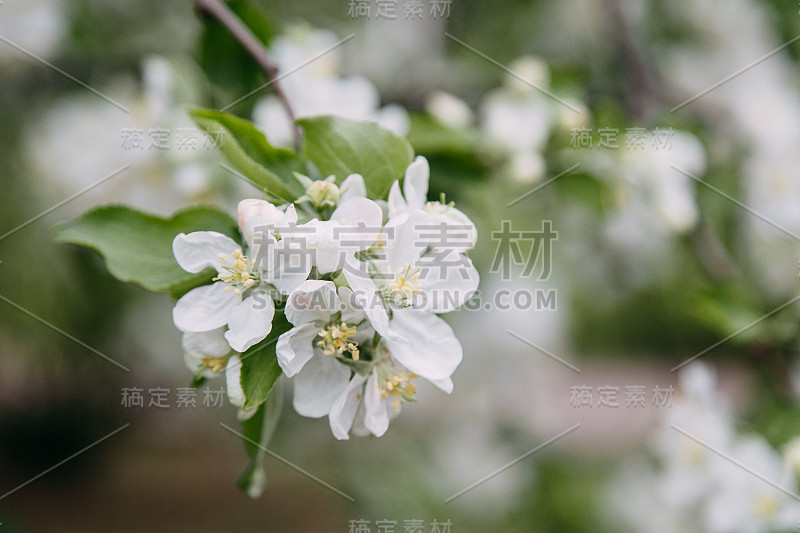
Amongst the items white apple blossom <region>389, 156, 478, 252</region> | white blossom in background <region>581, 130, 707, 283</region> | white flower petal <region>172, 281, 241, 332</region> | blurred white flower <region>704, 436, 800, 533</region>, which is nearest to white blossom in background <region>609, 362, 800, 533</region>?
blurred white flower <region>704, 436, 800, 533</region>

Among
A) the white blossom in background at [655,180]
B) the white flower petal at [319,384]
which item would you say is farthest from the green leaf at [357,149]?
the white blossom in background at [655,180]

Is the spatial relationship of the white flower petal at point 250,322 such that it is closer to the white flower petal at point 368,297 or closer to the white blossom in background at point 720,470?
the white flower petal at point 368,297

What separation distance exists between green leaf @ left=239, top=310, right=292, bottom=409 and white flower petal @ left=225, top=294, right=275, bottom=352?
0.07 ft

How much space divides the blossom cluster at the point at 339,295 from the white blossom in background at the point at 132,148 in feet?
1.58

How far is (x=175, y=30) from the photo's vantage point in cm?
176

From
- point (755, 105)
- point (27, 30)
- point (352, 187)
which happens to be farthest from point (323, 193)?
point (755, 105)

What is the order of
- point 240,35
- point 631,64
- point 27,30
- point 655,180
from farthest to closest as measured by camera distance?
point 631,64
point 27,30
point 655,180
point 240,35

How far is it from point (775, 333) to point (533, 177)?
2.37ft

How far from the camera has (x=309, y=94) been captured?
1.16 metres

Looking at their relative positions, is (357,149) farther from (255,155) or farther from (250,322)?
(250,322)

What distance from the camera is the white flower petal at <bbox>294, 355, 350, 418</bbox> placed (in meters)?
0.69

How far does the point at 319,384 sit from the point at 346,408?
0.04 m

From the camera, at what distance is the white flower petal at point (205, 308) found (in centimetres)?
68

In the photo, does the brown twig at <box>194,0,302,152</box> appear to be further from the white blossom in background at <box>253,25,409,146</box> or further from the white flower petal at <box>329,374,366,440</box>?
the white flower petal at <box>329,374,366,440</box>
